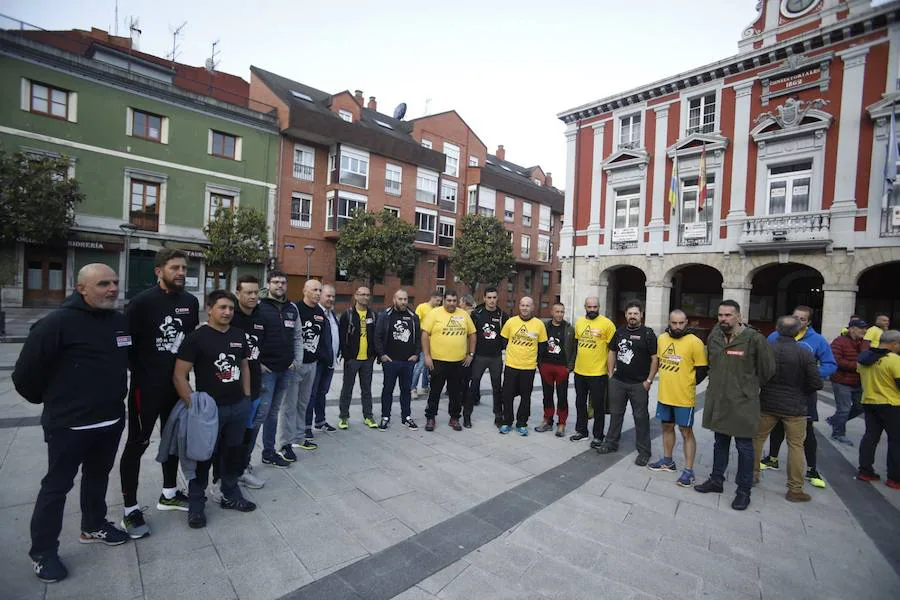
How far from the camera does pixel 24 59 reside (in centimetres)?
1816

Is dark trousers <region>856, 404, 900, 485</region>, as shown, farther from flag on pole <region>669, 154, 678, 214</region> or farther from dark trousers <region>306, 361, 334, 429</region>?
flag on pole <region>669, 154, 678, 214</region>

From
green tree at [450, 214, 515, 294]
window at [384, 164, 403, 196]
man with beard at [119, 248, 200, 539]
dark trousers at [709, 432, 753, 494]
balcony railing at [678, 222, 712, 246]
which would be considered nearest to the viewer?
man with beard at [119, 248, 200, 539]

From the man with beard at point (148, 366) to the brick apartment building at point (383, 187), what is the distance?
2007cm

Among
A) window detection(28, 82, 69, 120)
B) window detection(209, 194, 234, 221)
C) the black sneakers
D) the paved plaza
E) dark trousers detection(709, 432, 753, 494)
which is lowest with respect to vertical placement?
the paved plaza

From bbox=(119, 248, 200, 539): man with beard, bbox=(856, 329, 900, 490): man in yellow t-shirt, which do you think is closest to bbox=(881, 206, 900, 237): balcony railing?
bbox=(856, 329, 900, 490): man in yellow t-shirt

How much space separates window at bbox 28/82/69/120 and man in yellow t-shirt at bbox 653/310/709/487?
2599cm

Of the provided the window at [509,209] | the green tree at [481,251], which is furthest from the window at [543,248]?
the green tree at [481,251]

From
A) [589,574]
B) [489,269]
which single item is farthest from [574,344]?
[489,269]

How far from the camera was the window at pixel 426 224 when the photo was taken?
32.7m

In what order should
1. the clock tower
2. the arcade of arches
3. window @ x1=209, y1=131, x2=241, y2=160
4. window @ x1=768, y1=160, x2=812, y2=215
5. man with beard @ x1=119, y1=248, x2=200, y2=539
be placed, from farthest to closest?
window @ x1=209, y1=131, x2=241, y2=160 < window @ x1=768, y1=160, x2=812, y2=215 < the clock tower < the arcade of arches < man with beard @ x1=119, y1=248, x2=200, y2=539

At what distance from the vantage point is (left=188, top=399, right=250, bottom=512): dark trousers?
3.57 metres

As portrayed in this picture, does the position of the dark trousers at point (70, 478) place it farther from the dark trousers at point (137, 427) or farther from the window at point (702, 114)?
the window at point (702, 114)

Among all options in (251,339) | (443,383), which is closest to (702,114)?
(443,383)

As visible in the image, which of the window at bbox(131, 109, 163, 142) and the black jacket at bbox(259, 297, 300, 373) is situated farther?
the window at bbox(131, 109, 163, 142)
